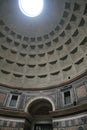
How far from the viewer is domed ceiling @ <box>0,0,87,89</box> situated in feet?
60.7

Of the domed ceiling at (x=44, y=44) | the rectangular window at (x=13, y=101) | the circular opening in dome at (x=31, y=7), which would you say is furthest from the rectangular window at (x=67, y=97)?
the circular opening in dome at (x=31, y=7)

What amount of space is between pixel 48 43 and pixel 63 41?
114 inches

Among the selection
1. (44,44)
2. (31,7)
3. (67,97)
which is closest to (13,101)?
(67,97)

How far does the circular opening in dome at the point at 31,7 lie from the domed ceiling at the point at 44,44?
3.03 feet

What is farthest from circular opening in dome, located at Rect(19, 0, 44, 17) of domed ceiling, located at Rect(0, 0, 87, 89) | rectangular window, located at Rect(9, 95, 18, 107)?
rectangular window, located at Rect(9, 95, 18, 107)

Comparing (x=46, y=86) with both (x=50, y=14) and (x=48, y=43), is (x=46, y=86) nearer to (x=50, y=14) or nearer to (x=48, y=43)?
(x=48, y=43)

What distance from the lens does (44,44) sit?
22469mm

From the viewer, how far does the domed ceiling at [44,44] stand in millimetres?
18516

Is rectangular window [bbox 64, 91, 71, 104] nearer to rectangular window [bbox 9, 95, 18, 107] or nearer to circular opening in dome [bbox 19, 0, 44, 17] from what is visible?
rectangular window [bbox 9, 95, 18, 107]

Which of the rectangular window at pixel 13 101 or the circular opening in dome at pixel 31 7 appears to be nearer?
the rectangular window at pixel 13 101

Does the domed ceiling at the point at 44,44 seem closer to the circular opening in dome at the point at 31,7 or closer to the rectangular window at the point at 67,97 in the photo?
the circular opening in dome at the point at 31,7

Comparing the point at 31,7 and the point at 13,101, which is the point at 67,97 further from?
the point at 31,7

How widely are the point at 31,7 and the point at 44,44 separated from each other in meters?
7.79

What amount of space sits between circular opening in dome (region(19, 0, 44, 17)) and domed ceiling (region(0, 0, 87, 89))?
0.92 metres
